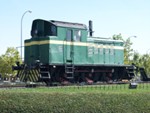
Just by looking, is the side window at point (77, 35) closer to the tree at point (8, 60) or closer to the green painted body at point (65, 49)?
the green painted body at point (65, 49)

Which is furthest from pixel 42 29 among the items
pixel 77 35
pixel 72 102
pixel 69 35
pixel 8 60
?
pixel 8 60

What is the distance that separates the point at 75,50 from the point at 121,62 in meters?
6.77

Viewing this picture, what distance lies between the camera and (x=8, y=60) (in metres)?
58.0

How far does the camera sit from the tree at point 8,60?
56.7 m

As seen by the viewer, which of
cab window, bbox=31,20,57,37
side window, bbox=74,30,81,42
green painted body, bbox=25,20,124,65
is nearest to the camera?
green painted body, bbox=25,20,124,65

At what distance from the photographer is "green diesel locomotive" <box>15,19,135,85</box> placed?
25.4 metres

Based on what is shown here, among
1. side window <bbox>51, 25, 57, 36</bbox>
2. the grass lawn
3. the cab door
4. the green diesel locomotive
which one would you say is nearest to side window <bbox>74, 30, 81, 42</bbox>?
the green diesel locomotive

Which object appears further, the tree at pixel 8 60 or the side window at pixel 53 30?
the tree at pixel 8 60

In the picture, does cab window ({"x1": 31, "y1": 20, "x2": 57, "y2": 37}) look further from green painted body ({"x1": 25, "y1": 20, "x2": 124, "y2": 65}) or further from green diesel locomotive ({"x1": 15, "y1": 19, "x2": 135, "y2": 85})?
green painted body ({"x1": 25, "y1": 20, "x2": 124, "y2": 65})

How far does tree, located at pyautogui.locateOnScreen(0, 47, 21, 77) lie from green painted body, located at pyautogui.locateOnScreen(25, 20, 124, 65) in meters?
28.6

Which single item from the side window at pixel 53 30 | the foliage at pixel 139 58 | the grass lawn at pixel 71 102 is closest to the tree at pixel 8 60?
the foliage at pixel 139 58

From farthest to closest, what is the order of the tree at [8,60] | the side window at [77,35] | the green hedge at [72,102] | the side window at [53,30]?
the tree at [8,60] < the side window at [77,35] < the side window at [53,30] < the green hedge at [72,102]

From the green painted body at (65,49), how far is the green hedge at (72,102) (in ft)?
38.7

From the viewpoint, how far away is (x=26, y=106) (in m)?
12.3
